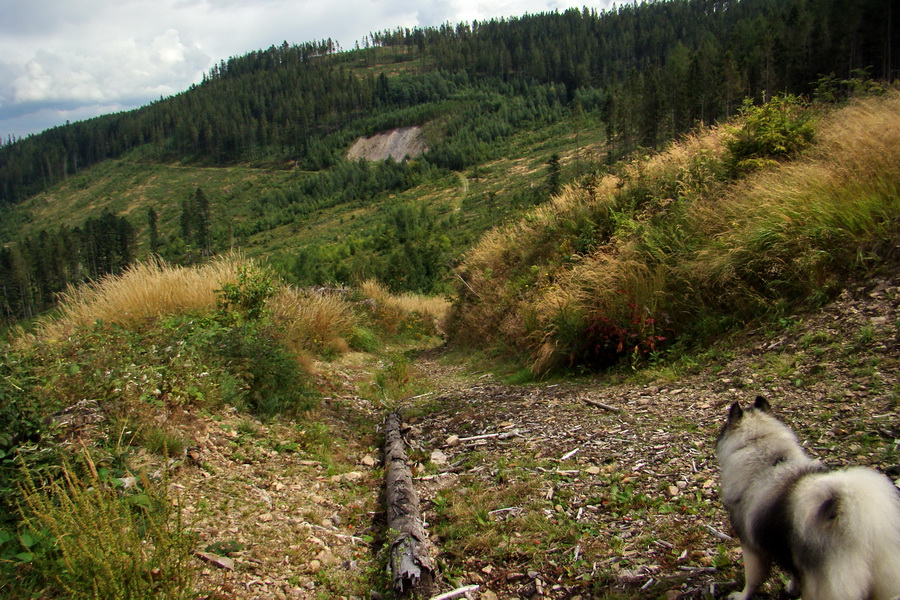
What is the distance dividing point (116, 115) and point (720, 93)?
6923 inches

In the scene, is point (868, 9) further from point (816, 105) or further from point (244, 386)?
point (244, 386)

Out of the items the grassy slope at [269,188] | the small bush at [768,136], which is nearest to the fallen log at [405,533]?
the small bush at [768,136]

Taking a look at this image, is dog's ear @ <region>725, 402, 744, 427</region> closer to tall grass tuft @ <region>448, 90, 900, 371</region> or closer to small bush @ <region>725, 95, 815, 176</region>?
tall grass tuft @ <region>448, 90, 900, 371</region>

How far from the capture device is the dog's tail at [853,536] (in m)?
1.36

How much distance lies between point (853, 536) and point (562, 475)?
2.12m

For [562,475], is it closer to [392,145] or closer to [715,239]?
[715,239]

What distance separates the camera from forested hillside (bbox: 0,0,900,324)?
143 feet

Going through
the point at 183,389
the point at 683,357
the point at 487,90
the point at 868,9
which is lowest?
the point at 683,357

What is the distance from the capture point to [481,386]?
6.79m

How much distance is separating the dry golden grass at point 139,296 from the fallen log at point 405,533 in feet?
13.6

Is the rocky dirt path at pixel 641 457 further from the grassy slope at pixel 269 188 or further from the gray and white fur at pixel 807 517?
the grassy slope at pixel 269 188

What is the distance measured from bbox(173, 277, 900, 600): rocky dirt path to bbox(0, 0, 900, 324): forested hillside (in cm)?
2001

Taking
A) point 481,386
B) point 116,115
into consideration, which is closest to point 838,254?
point 481,386

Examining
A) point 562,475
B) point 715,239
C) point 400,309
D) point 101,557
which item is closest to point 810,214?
point 715,239
